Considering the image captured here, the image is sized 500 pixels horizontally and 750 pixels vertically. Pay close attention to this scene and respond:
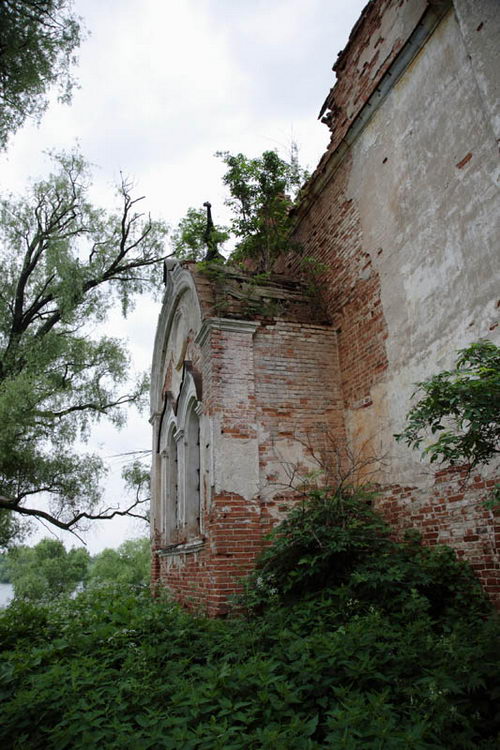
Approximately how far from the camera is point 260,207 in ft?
32.7

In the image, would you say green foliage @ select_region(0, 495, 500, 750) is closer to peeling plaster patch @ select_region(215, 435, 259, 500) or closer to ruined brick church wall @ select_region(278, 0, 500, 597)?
ruined brick church wall @ select_region(278, 0, 500, 597)

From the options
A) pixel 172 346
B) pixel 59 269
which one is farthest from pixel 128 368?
pixel 172 346

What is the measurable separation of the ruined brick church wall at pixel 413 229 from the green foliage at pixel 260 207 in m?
1.12

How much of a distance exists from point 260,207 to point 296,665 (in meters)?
8.08

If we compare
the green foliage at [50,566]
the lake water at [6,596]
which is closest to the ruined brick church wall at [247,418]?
the lake water at [6,596]

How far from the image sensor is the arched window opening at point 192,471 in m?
8.95

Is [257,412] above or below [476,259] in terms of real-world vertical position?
below

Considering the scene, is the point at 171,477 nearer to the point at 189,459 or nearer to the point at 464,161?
the point at 189,459

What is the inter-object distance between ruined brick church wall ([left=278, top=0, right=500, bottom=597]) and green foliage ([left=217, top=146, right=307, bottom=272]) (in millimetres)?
1125

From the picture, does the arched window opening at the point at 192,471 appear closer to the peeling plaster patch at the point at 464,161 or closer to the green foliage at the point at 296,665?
the green foliage at the point at 296,665

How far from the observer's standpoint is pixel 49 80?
351 inches

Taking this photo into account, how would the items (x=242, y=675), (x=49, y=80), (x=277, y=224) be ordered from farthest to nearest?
(x=277, y=224) → (x=49, y=80) → (x=242, y=675)

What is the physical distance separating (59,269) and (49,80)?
22.4 ft

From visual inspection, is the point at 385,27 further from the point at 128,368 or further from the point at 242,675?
the point at 128,368
